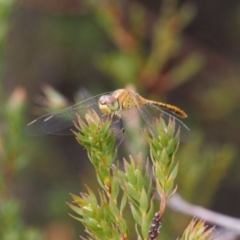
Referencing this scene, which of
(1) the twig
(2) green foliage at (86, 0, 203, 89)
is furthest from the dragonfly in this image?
(2) green foliage at (86, 0, 203, 89)

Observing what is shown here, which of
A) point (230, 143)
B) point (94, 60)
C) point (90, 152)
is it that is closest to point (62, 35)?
point (94, 60)

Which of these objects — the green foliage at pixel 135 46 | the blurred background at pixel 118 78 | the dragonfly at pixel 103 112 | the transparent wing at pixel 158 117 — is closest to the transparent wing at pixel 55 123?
the dragonfly at pixel 103 112

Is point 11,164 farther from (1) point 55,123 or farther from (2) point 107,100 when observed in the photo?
(2) point 107,100

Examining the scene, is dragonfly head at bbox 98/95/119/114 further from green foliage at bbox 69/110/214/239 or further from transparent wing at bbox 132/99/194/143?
green foliage at bbox 69/110/214/239

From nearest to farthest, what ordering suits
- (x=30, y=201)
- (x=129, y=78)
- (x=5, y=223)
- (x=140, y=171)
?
(x=140, y=171) → (x=5, y=223) → (x=129, y=78) → (x=30, y=201)

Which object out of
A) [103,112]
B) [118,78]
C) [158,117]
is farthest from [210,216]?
[118,78]

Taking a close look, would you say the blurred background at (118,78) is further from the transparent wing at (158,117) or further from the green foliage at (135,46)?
the transparent wing at (158,117)

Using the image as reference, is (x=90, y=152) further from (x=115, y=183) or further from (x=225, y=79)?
(x=225, y=79)
